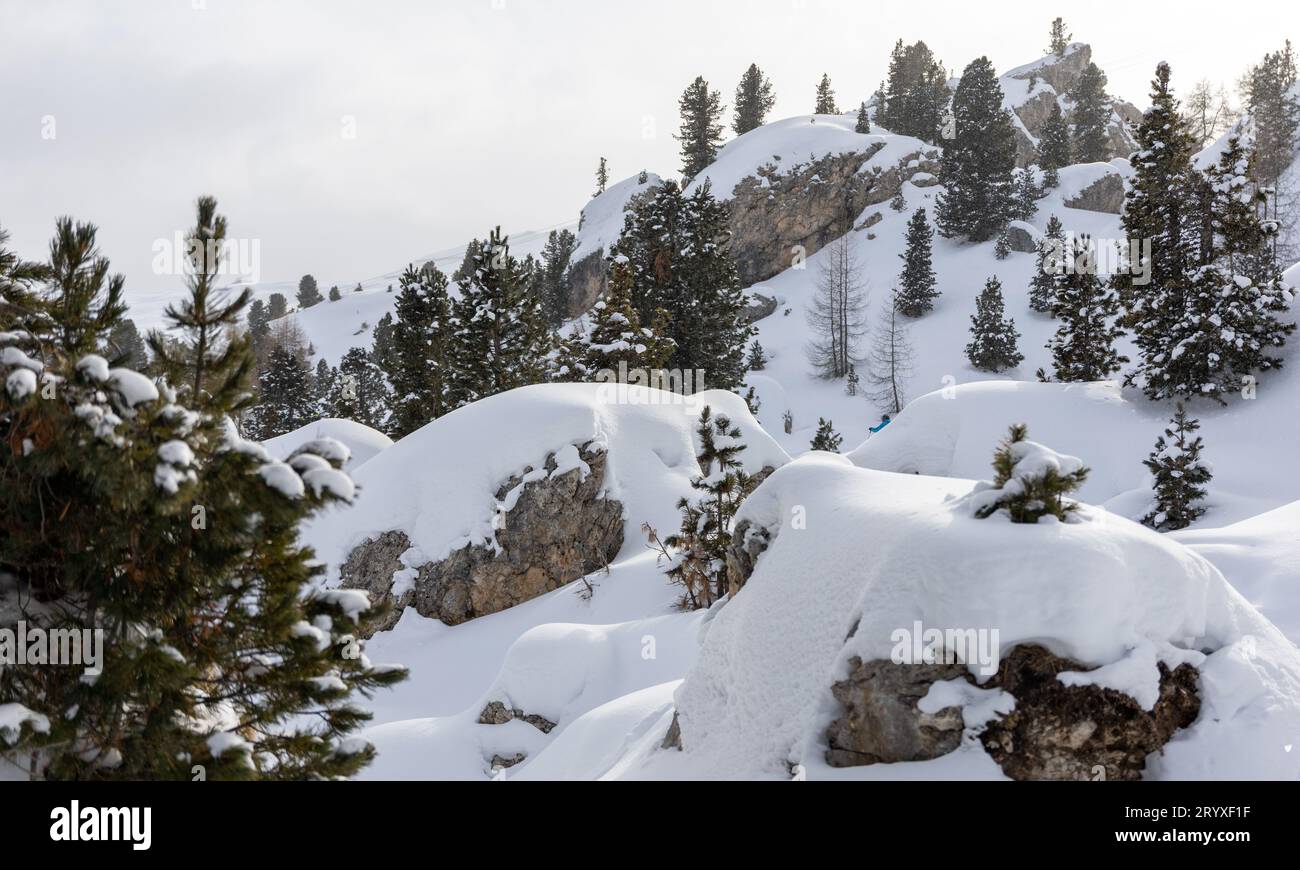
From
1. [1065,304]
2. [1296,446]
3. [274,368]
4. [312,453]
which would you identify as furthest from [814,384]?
[312,453]

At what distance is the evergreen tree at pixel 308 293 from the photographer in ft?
363

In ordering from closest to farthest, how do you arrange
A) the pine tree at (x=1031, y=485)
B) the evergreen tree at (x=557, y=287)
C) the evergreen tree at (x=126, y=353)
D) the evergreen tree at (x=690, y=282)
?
the evergreen tree at (x=126, y=353) < the pine tree at (x=1031, y=485) < the evergreen tree at (x=690, y=282) < the evergreen tree at (x=557, y=287)

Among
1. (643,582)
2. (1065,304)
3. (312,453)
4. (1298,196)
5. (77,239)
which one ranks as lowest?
(643,582)

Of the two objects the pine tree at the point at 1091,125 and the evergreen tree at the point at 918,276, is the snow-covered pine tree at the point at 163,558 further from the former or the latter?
the pine tree at the point at 1091,125

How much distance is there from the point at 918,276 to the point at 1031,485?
4499cm

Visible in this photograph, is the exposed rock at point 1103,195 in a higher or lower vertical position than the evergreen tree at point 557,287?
higher

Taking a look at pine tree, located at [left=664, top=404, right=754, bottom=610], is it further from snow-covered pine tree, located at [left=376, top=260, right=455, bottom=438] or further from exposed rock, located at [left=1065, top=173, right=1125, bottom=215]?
exposed rock, located at [left=1065, top=173, right=1125, bottom=215]

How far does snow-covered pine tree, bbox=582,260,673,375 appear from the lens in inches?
1054

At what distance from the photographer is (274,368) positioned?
146 ft

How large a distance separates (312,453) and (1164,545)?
20.6ft

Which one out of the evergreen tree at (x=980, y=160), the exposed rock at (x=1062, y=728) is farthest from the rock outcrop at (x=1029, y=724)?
the evergreen tree at (x=980, y=160)

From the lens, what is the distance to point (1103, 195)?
5656 centimetres

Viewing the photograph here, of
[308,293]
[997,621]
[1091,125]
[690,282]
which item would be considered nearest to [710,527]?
[997,621]
